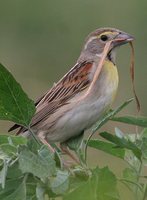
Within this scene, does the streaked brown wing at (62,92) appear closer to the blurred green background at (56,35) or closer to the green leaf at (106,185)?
the blurred green background at (56,35)

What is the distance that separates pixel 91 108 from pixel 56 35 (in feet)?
11.4

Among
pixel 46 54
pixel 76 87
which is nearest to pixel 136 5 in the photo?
pixel 46 54

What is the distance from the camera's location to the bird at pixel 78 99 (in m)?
3.75

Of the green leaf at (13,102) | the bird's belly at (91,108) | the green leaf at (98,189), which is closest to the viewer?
the green leaf at (98,189)

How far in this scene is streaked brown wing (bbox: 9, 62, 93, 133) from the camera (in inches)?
149

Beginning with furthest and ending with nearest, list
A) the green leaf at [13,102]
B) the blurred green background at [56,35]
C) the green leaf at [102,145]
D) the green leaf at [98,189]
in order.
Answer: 1. the blurred green background at [56,35]
2. the green leaf at [102,145]
3. the green leaf at [13,102]
4. the green leaf at [98,189]

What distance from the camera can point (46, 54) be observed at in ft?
24.3

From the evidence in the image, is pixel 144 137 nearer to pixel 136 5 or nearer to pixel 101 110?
pixel 101 110

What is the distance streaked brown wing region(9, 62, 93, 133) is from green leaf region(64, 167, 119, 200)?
1878mm

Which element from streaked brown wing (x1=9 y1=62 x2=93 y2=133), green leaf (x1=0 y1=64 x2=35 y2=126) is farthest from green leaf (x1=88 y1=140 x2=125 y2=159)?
streaked brown wing (x1=9 y1=62 x2=93 y2=133)

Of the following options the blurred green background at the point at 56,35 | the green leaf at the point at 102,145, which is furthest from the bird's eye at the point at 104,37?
the green leaf at the point at 102,145

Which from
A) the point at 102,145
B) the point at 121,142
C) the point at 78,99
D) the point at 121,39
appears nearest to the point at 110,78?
the point at 78,99

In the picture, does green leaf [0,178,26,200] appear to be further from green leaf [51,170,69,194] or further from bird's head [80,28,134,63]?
bird's head [80,28,134,63]

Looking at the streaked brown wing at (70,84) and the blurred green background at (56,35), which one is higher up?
the streaked brown wing at (70,84)
